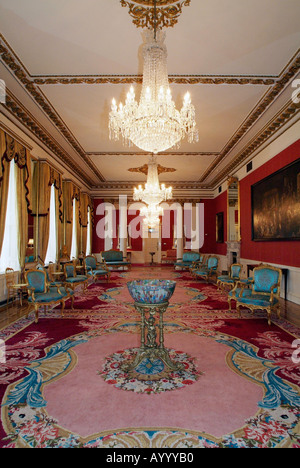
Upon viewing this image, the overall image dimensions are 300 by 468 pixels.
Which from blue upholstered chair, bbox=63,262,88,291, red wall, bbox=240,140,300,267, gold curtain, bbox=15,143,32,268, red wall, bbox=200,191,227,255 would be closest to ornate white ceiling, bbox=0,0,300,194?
red wall, bbox=240,140,300,267

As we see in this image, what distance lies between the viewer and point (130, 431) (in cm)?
214

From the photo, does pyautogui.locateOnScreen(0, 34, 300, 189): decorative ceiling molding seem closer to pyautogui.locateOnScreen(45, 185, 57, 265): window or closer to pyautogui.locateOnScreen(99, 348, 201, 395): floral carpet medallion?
pyautogui.locateOnScreen(45, 185, 57, 265): window

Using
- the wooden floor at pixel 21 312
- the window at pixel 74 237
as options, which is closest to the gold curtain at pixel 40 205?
the wooden floor at pixel 21 312

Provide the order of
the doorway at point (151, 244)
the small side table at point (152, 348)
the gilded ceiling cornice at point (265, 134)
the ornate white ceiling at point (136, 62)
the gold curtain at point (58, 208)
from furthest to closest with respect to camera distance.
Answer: the doorway at point (151, 244) → the gold curtain at point (58, 208) → the gilded ceiling cornice at point (265, 134) → the ornate white ceiling at point (136, 62) → the small side table at point (152, 348)

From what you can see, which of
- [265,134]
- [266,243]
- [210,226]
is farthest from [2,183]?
[210,226]

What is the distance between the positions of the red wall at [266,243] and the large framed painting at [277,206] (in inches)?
7.3

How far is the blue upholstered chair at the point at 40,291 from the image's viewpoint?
16.8 ft

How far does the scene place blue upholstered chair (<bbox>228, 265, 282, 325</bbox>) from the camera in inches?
198

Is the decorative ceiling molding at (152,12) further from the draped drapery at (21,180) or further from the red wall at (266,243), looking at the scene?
the red wall at (266,243)

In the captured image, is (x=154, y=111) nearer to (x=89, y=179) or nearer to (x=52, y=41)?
(x=52, y=41)

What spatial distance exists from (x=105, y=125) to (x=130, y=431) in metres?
6.91

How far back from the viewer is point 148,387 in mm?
2820

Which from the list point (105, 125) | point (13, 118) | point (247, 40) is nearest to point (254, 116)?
point (247, 40)

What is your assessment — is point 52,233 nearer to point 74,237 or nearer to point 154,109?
point 74,237
